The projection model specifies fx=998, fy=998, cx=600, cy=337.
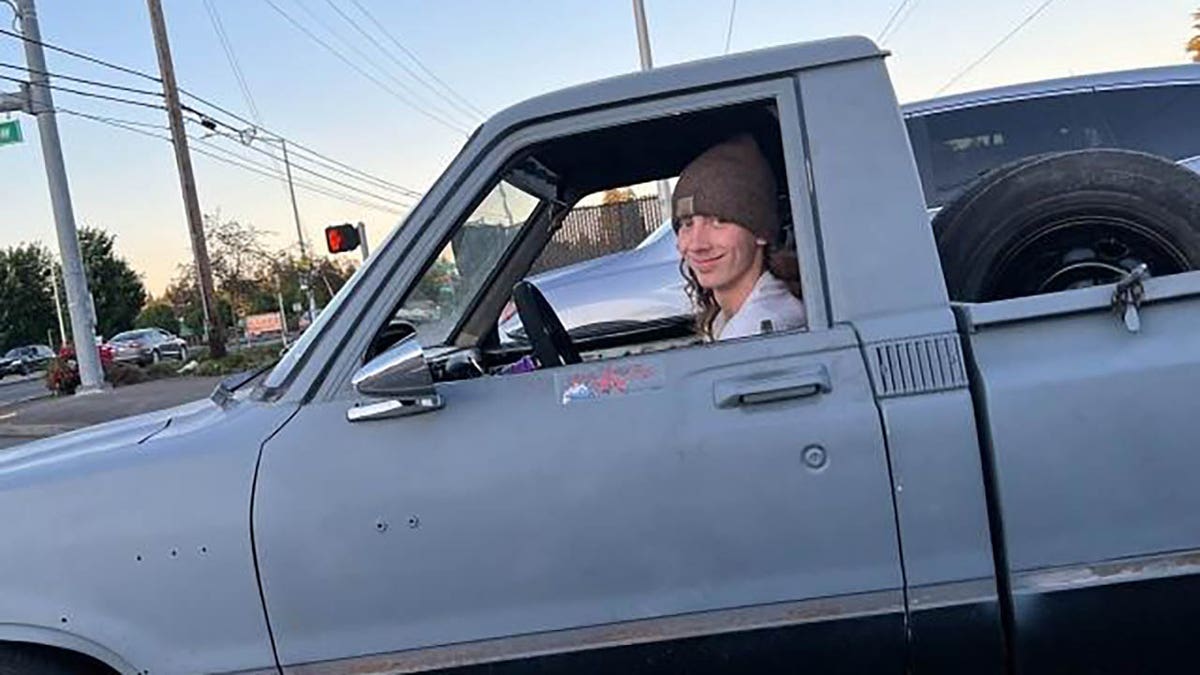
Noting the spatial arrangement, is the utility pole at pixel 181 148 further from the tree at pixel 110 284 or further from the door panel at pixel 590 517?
the tree at pixel 110 284

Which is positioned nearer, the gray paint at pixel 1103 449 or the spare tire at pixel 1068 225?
the gray paint at pixel 1103 449

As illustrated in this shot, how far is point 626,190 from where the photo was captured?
381 cm

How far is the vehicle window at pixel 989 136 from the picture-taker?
17.5 feet

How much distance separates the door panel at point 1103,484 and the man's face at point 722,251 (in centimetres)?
75

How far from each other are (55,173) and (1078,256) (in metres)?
20.9

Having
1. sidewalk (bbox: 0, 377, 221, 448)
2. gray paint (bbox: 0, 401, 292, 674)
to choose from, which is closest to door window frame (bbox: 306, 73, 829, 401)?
gray paint (bbox: 0, 401, 292, 674)

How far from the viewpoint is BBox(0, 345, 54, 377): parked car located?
5069 cm

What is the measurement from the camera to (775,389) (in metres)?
2.08

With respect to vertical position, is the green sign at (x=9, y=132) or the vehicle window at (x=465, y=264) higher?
the green sign at (x=9, y=132)

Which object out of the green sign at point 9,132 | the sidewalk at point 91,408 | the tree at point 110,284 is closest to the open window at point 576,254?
the sidewalk at point 91,408

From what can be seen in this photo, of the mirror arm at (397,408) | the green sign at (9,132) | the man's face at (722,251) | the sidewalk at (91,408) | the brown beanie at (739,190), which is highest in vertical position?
the green sign at (9,132)

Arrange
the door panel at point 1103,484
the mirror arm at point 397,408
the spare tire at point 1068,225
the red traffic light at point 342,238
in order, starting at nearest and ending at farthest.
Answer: the door panel at point 1103,484 < the mirror arm at point 397,408 < the spare tire at point 1068,225 < the red traffic light at point 342,238

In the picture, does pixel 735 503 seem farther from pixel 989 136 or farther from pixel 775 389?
pixel 989 136

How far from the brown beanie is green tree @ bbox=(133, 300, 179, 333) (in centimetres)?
7549
